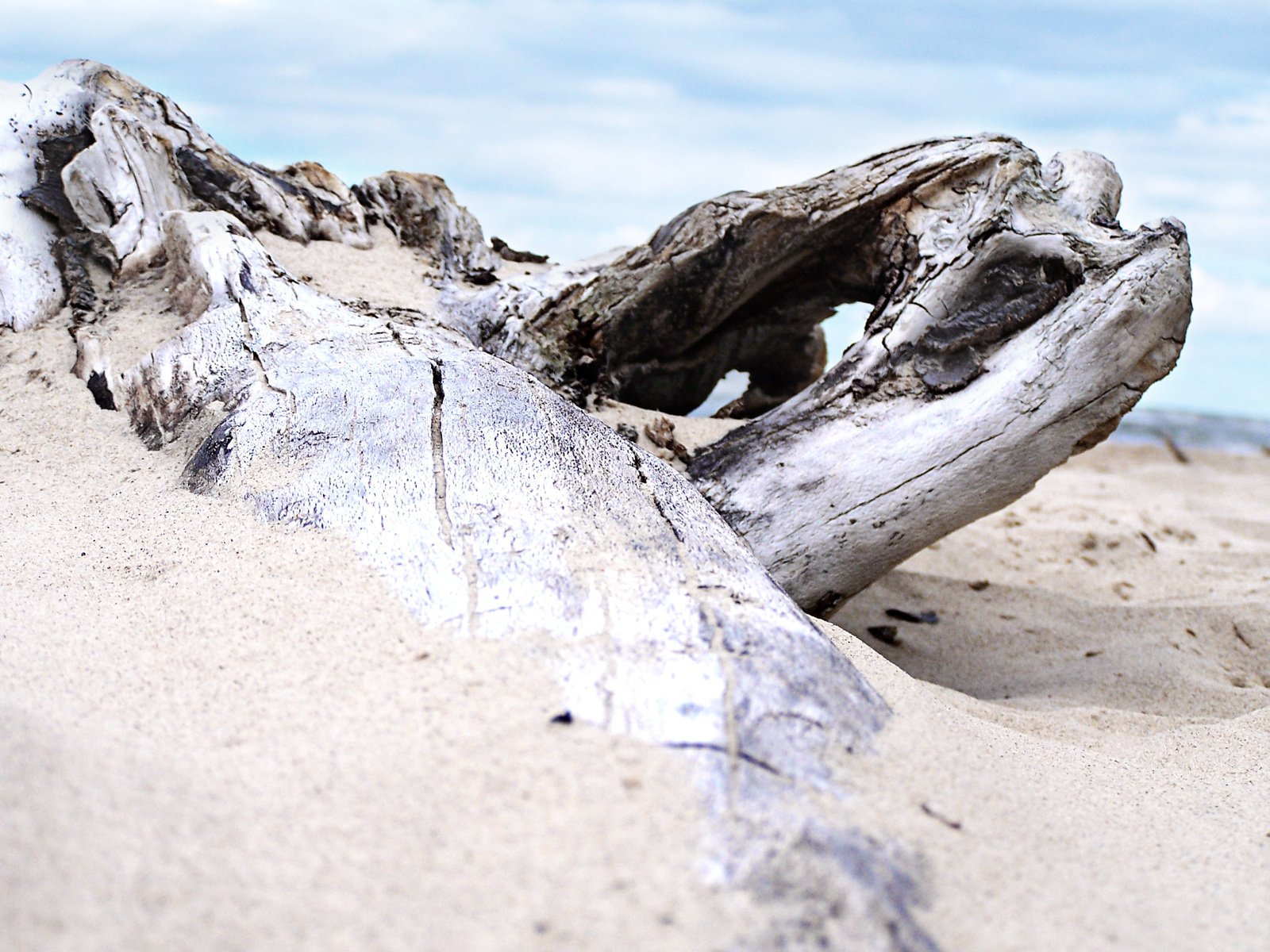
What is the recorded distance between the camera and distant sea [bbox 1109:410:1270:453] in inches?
620

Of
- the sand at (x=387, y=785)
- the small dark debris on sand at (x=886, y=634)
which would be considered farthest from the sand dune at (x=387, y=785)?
the small dark debris on sand at (x=886, y=634)

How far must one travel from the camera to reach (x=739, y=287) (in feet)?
13.1

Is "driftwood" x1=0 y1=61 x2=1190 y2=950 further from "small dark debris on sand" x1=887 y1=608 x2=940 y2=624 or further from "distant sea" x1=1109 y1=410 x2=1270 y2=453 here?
"distant sea" x1=1109 y1=410 x2=1270 y2=453

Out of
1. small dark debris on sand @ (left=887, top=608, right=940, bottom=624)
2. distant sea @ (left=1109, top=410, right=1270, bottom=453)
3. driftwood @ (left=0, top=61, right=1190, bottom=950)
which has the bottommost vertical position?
distant sea @ (left=1109, top=410, right=1270, bottom=453)

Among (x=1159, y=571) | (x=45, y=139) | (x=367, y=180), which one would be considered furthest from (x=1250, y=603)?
(x=45, y=139)

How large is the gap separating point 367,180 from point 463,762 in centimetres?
359

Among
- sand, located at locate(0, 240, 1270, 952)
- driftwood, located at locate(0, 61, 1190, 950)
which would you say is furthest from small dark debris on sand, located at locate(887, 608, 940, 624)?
sand, located at locate(0, 240, 1270, 952)

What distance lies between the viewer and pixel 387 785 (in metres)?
1.63

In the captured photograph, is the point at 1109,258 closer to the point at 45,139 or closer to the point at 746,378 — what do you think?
the point at 746,378

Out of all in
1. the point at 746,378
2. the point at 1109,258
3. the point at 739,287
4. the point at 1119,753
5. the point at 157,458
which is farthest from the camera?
the point at 746,378

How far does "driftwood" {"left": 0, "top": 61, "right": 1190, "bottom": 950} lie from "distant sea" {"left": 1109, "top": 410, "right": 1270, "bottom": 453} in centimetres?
1191

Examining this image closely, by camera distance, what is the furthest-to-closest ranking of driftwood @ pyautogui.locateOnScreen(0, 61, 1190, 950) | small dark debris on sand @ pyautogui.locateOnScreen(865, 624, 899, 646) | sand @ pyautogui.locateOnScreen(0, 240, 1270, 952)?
small dark debris on sand @ pyautogui.locateOnScreen(865, 624, 899, 646) < driftwood @ pyautogui.locateOnScreen(0, 61, 1190, 950) < sand @ pyautogui.locateOnScreen(0, 240, 1270, 952)

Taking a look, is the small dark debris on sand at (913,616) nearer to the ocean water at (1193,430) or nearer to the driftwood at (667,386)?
the driftwood at (667,386)

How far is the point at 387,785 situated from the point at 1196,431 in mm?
19942
